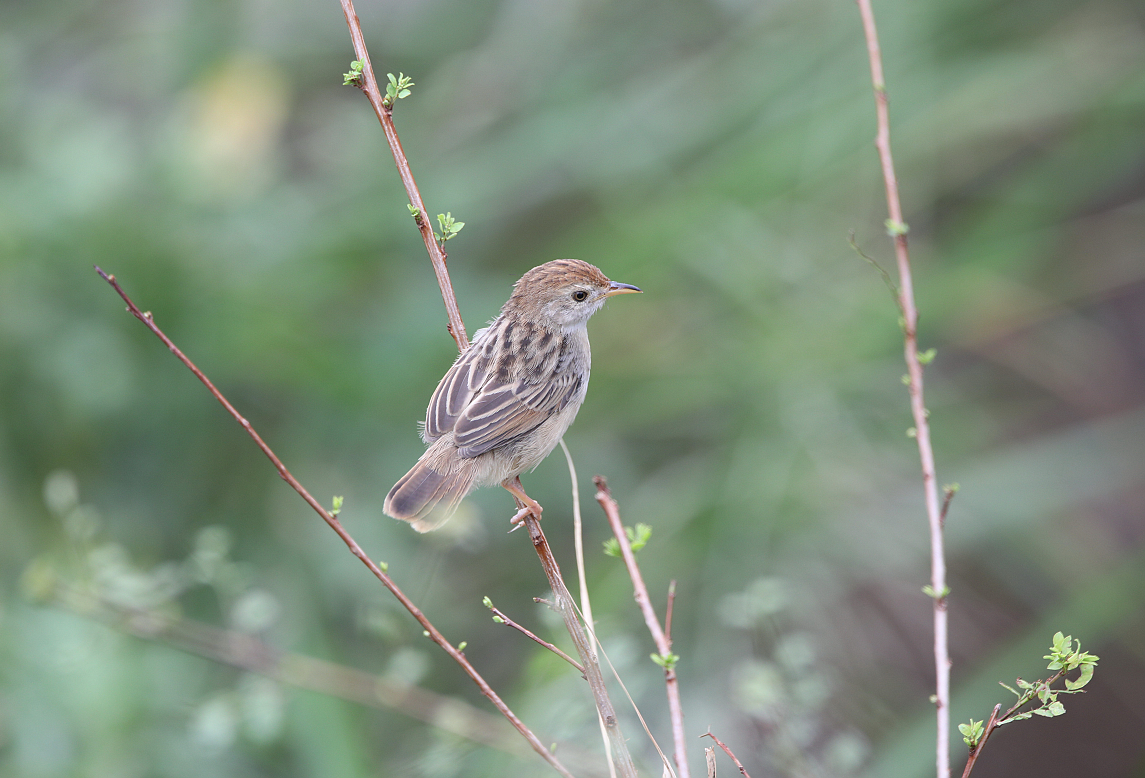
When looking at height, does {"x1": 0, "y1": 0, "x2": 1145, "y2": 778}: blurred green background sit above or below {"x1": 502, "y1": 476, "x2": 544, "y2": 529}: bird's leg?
above

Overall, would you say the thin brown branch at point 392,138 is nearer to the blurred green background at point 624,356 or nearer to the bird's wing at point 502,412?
the bird's wing at point 502,412

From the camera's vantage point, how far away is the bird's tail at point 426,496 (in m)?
2.16

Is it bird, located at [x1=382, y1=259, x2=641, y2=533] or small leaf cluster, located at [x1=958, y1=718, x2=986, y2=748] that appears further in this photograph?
bird, located at [x1=382, y1=259, x2=641, y2=533]

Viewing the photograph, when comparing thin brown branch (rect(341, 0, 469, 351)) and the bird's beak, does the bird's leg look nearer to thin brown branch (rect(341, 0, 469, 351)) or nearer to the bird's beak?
thin brown branch (rect(341, 0, 469, 351))

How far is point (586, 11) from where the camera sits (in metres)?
5.23

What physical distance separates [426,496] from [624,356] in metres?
2.36

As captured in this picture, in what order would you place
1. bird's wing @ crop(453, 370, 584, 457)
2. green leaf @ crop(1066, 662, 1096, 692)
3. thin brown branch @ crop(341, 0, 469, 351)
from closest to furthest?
1. green leaf @ crop(1066, 662, 1096, 692)
2. thin brown branch @ crop(341, 0, 469, 351)
3. bird's wing @ crop(453, 370, 584, 457)

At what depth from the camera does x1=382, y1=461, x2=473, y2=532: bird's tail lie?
2158mm

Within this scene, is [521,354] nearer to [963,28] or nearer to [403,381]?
[403,381]

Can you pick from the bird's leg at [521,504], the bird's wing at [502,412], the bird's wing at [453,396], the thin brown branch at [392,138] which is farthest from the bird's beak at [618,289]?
the thin brown branch at [392,138]

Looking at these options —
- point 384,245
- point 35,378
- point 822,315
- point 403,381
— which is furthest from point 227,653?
point 822,315

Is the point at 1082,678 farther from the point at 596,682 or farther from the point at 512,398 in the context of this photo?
the point at 512,398

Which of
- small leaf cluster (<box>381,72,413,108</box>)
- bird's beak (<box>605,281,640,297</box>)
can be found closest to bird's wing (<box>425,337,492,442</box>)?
bird's beak (<box>605,281,640,297</box>)

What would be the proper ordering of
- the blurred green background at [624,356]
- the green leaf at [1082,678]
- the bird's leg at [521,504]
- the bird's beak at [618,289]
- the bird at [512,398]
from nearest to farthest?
the green leaf at [1082,678] → the bird's leg at [521,504] → the bird at [512,398] → the bird's beak at [618,289] → the blurred green background at [624,356]
